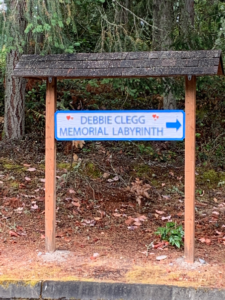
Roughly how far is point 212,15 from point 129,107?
156 inches

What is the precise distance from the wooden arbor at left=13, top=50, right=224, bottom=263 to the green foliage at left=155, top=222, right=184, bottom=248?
1.72ft

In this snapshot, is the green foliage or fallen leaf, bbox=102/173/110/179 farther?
fallen leaf, bbox=102/173/110/179

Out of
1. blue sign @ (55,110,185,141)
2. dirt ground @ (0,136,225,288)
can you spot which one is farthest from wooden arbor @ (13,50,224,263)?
dirt ground @ (0,136,225,288)

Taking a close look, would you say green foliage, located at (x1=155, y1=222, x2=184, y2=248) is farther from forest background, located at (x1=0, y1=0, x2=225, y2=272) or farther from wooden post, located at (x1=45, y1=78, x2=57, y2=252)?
wooden post, located at (x1=45, y1=78, x2=57, y2=252)

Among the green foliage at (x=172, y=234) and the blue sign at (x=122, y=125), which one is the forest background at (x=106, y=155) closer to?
the green foliage at (x=172, y=234)

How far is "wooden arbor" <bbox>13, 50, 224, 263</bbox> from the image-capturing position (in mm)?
4094

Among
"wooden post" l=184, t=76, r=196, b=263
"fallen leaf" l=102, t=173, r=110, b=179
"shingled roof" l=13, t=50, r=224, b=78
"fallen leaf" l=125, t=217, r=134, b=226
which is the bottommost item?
"fallen leaf" l=125, t=217, r=134, b=226

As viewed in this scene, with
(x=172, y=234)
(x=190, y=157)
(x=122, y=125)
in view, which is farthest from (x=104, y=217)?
(x=190, y=157)

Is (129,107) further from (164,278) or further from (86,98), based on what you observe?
(164,278)

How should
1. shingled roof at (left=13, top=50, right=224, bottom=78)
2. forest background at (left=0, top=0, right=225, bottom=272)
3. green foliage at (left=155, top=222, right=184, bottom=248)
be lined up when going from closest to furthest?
A: shingled roof at (left=13, top=50, right=224, bottom=78), green foliage at (left=155, top=222, right=184, bottom=248), forest background at (left=0, top=0, right=225, bottom=272)

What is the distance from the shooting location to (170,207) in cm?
655

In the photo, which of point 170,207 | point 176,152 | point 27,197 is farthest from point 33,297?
point 176,152

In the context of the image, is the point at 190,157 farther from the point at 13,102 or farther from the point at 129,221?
the point at 13,102

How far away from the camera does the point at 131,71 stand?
4.15 metres
